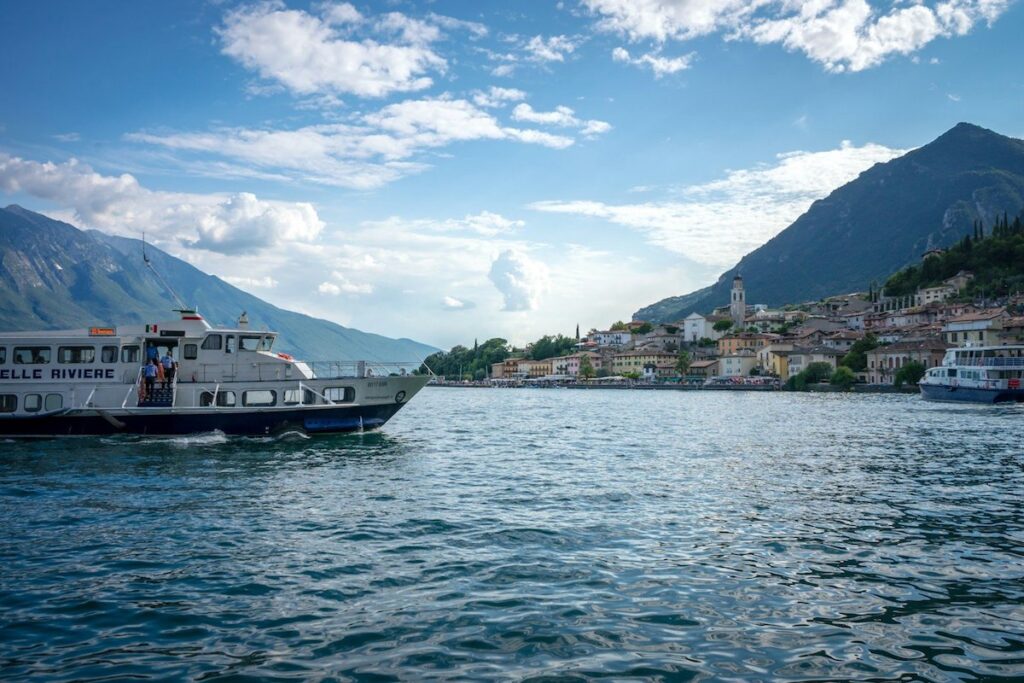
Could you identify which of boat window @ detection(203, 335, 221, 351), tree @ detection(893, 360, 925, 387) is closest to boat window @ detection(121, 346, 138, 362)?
boat window @ detection(203, 335, 221, 351)

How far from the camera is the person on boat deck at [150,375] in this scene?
29391 millimetres

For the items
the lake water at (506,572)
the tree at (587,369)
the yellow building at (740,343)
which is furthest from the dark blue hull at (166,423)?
the tree at (587,369)

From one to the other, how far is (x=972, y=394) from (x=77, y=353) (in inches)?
3311

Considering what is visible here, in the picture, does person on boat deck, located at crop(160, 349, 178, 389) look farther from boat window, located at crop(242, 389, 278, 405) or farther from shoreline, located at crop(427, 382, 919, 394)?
shoreline, located at crop(427, 382, 919, 394)

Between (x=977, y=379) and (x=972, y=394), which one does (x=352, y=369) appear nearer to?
(x=972, y=394)

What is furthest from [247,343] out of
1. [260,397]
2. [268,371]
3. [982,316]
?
[982,316]

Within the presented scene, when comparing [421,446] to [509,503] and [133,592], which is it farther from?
[133,592]

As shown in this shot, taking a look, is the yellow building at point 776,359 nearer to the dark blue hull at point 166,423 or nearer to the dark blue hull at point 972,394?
the dark blue hull at point 972,394

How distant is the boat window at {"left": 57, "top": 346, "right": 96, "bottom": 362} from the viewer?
3045 cm

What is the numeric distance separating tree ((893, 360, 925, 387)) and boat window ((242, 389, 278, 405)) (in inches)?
4139

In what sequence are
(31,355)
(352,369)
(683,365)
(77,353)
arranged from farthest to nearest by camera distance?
(683,365) → (352,369) → (77,353) → (31,355)

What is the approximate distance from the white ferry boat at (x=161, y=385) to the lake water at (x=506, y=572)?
Answer: 6279 millimetres

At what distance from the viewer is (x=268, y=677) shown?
7375 mm

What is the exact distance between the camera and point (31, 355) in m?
30.3
